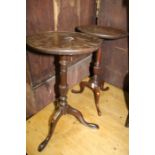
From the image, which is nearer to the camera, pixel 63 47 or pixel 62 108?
pixel 63 47

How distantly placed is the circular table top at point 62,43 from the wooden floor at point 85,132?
2.59ft

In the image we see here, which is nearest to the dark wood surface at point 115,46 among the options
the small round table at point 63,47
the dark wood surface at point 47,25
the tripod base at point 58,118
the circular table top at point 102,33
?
the dark wood surface at point 47,25

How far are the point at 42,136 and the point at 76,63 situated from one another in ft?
3.20

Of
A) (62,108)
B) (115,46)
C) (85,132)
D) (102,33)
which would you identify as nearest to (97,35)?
(102,33)

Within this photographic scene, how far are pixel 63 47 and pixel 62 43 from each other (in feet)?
0.32

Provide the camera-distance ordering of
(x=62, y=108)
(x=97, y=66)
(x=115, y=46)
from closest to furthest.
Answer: (x=62, y=108)
(x=97, y=66)
(x=115, y=46)

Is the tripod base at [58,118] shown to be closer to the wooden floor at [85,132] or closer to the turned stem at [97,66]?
the wooden floor at [85,132]

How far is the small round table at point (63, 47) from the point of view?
1203 millimetres

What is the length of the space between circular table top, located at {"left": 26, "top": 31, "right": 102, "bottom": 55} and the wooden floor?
79cm

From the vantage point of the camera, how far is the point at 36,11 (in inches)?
60.5

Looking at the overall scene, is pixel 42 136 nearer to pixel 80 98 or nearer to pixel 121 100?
pixel 80 98

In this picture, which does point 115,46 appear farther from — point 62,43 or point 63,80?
point 62,43

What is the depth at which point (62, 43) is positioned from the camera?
4.30ft
